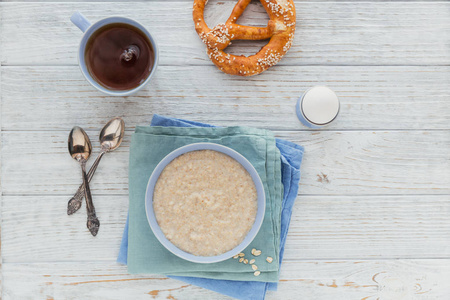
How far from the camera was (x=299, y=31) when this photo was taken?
1207 millimetres

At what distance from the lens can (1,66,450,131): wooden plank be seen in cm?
119

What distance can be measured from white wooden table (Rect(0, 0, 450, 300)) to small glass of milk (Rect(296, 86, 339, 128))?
0.23 ft

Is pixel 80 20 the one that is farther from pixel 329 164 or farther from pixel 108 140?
pixel 329 164

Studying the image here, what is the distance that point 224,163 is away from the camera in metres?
1.05

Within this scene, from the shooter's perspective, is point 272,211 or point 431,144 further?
point 431,144

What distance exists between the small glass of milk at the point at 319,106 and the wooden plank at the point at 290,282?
0.45m

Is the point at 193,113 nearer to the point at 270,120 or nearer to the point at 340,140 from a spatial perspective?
the point at 270,120

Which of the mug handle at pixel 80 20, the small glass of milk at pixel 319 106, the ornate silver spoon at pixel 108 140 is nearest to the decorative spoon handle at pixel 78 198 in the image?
the ornate silver spoon at pixel 108 140

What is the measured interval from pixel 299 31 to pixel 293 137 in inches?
13.2

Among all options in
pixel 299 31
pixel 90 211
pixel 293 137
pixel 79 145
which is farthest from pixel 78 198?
pixel 299 31

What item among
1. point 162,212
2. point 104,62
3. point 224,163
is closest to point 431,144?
point 224,163

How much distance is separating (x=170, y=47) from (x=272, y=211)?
0.59 meters

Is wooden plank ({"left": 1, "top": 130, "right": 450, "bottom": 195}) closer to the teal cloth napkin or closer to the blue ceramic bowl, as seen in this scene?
the teal cloth napkin

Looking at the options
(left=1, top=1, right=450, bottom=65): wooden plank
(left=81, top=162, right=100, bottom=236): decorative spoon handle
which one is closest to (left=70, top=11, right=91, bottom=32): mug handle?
(left=1, top=1, right=450, bottom=65): wooden plank
